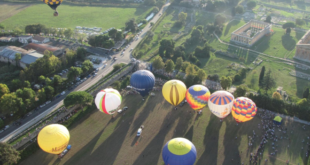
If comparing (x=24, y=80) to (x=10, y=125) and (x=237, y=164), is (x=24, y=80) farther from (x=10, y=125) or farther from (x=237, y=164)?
(x=237, y=164)

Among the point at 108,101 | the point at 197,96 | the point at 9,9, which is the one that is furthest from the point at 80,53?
the point at 9,9

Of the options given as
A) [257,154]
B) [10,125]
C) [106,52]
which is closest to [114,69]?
[106,52]

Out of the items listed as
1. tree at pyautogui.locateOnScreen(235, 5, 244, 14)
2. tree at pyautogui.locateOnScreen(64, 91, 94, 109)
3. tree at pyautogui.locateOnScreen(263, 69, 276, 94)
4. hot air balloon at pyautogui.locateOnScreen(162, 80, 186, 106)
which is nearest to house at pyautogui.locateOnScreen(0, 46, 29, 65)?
tree at pyautogui.locateOnScreen(64, 91, 94, 109)

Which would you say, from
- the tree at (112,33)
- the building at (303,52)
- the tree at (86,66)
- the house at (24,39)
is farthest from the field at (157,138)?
the house at (24,39)

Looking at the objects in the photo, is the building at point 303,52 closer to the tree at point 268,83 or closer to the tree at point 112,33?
the tree at point 268,83

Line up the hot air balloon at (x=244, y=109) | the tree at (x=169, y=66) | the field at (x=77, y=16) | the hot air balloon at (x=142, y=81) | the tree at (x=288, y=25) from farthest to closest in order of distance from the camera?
the field at (x=77, y=16) < the tree at (x=288, y=25) < the tree at (x=169, y=66) < the hot air balloon at (x=142, y=81) < the hot air balloon at (x=244, y=109)

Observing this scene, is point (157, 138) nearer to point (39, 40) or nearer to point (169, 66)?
point (169, 66)
